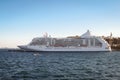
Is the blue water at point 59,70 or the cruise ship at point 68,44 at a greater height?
the cruise ship at point 68,44

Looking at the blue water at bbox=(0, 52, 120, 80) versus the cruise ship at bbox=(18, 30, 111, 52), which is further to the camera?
the cruise ship at bbox=(18, 30, 111, 52)

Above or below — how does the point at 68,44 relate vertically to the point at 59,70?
above

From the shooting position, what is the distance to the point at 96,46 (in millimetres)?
114625

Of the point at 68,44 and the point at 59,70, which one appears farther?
the point at 68,44

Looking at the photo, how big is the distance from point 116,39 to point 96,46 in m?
61.0

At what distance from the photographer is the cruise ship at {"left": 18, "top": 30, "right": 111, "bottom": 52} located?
108188mm

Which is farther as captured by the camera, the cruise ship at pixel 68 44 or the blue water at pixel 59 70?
the cruise ship at pixel 68 44

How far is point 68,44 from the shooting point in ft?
381

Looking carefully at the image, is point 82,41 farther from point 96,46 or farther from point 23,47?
point 23,47

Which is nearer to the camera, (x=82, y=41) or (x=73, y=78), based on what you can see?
(x=73, y=78)

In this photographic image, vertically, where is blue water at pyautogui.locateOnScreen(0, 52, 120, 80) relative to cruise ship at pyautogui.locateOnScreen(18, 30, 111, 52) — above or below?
below

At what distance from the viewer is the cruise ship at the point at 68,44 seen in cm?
10819

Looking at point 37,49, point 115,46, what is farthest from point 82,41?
point 115,46

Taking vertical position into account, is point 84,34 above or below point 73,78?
above
